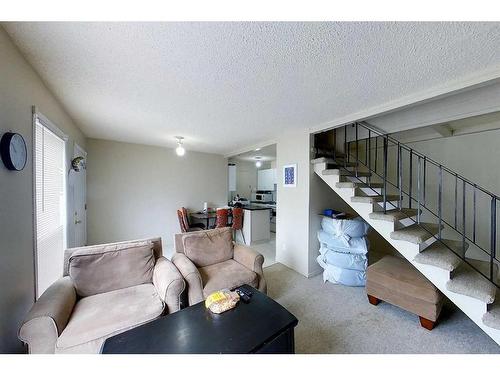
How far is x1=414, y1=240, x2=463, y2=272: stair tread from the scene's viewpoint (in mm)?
1725

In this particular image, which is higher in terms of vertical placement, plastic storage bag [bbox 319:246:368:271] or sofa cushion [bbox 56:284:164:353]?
sofa cushion [bbox 56:284:164:353]

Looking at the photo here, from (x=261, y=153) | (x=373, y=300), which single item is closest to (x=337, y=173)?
(x=373, y=300)

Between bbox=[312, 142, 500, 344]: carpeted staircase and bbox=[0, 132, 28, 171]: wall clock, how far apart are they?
296cm

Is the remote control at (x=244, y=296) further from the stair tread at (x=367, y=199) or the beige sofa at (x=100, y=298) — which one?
the stair tread at (x=367, y=199)

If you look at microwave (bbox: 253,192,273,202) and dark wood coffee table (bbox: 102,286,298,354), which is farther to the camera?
microwave (bbox: 253,192,273,202)

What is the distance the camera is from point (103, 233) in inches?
155

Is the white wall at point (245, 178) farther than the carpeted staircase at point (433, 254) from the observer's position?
Yes

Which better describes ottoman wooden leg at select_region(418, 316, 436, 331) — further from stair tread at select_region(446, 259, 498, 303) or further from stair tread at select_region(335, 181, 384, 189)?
stair tread at select_region(335, 181, 384, 189)

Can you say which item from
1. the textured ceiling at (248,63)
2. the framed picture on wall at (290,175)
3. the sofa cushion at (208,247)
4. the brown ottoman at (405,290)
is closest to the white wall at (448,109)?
the textured ceiling at (248,63)

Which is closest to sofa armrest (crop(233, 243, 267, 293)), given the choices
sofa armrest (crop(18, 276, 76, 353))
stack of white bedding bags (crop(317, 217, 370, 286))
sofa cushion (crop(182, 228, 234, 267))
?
sofa cushion (crop(182, 228, 234, 267))

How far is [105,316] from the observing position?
1.41 m

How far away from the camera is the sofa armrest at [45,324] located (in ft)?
3.86

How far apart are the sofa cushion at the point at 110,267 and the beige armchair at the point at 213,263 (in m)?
0.35
